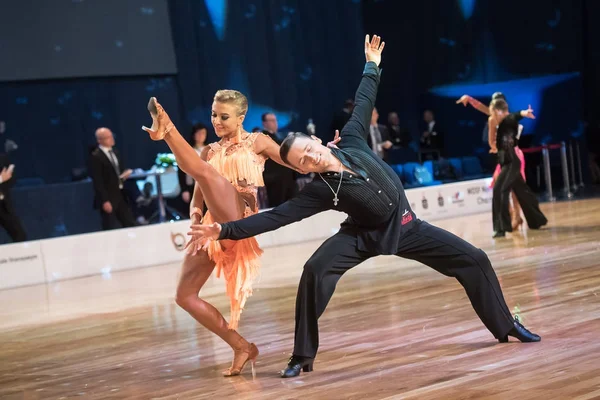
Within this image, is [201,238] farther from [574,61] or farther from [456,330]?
[574,61]

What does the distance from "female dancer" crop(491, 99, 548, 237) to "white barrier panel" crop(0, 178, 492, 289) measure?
3.36m

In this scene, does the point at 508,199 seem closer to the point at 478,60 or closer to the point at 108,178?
the point at 108,178

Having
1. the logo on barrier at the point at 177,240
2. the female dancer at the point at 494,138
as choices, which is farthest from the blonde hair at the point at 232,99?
the logo on barrier at the point at 177,240

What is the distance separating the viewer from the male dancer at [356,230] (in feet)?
13.4

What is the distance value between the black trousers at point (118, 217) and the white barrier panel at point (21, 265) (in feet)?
3.60

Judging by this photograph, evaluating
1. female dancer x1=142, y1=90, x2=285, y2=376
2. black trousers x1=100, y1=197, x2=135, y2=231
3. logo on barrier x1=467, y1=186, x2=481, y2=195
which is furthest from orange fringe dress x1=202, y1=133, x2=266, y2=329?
logo on barrier x1=467, y1=186, x2=481, y2=195

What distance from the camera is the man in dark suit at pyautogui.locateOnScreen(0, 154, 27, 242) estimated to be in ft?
38.1

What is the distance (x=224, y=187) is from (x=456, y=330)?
1473 millimetres

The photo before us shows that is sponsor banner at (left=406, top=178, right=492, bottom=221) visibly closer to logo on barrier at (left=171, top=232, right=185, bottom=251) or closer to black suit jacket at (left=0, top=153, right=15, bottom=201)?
logo on barrier at (left=171, top=232, right=185, bottom=251)

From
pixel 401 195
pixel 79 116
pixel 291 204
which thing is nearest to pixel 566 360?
pixel 401 195

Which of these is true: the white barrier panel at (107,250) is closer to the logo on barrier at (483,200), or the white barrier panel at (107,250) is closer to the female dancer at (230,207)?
the logo on barrier at (483,200)

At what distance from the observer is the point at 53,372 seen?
5.22 metres

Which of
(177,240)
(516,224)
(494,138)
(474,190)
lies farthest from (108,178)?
(474,190)

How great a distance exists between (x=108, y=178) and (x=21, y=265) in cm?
153
